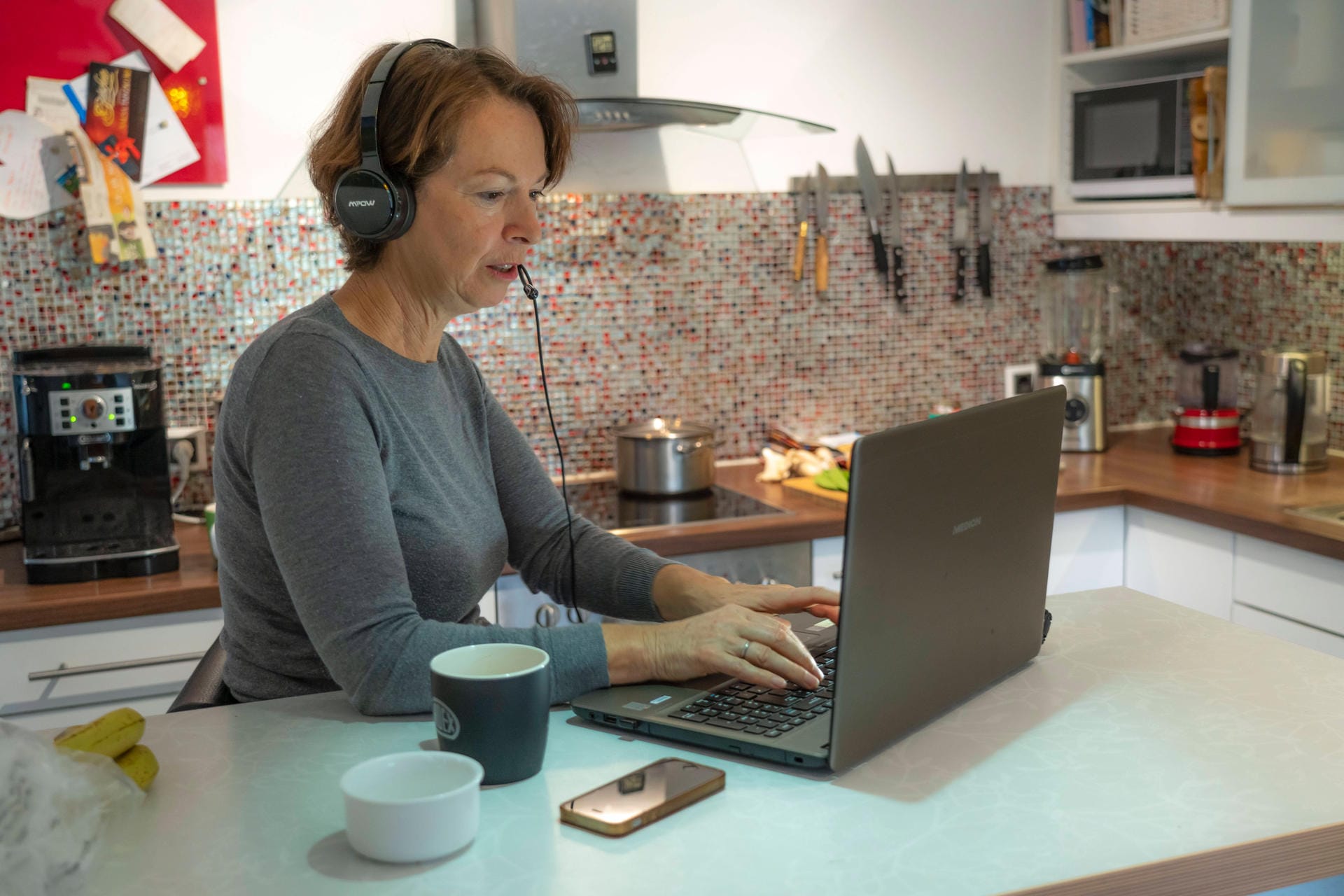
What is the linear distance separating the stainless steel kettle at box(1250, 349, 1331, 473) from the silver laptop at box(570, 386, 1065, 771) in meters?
1.57

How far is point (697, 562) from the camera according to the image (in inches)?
94.2

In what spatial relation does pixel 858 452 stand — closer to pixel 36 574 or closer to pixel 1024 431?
pixel 1024 431

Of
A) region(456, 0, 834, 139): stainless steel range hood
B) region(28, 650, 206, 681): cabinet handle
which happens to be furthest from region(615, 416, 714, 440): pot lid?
region(28, 650, 206, 681): cabinet handle

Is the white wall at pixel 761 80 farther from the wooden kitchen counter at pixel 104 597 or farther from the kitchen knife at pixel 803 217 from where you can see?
the wooden kitchen counter at pixel 104 597

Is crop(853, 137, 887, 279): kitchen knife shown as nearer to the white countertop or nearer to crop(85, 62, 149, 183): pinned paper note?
crop(85, 62, 149, 183): pinned paper note

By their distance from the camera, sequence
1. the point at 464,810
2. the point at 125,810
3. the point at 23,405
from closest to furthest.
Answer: the point at 464,810 < the point at 125,810 < the point at 23,405

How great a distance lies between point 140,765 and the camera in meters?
1.08

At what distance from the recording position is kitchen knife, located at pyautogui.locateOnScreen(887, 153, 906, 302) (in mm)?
3041

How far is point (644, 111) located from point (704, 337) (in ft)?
2.18

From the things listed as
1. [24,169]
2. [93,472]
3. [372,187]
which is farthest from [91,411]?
[372,187]

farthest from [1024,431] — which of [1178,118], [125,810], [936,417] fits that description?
[1178,118]

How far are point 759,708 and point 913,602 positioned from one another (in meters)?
0.19

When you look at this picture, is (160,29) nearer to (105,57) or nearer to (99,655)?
(105,57)

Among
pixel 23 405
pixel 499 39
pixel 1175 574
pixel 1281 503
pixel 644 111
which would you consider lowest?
pixel 1175 574
